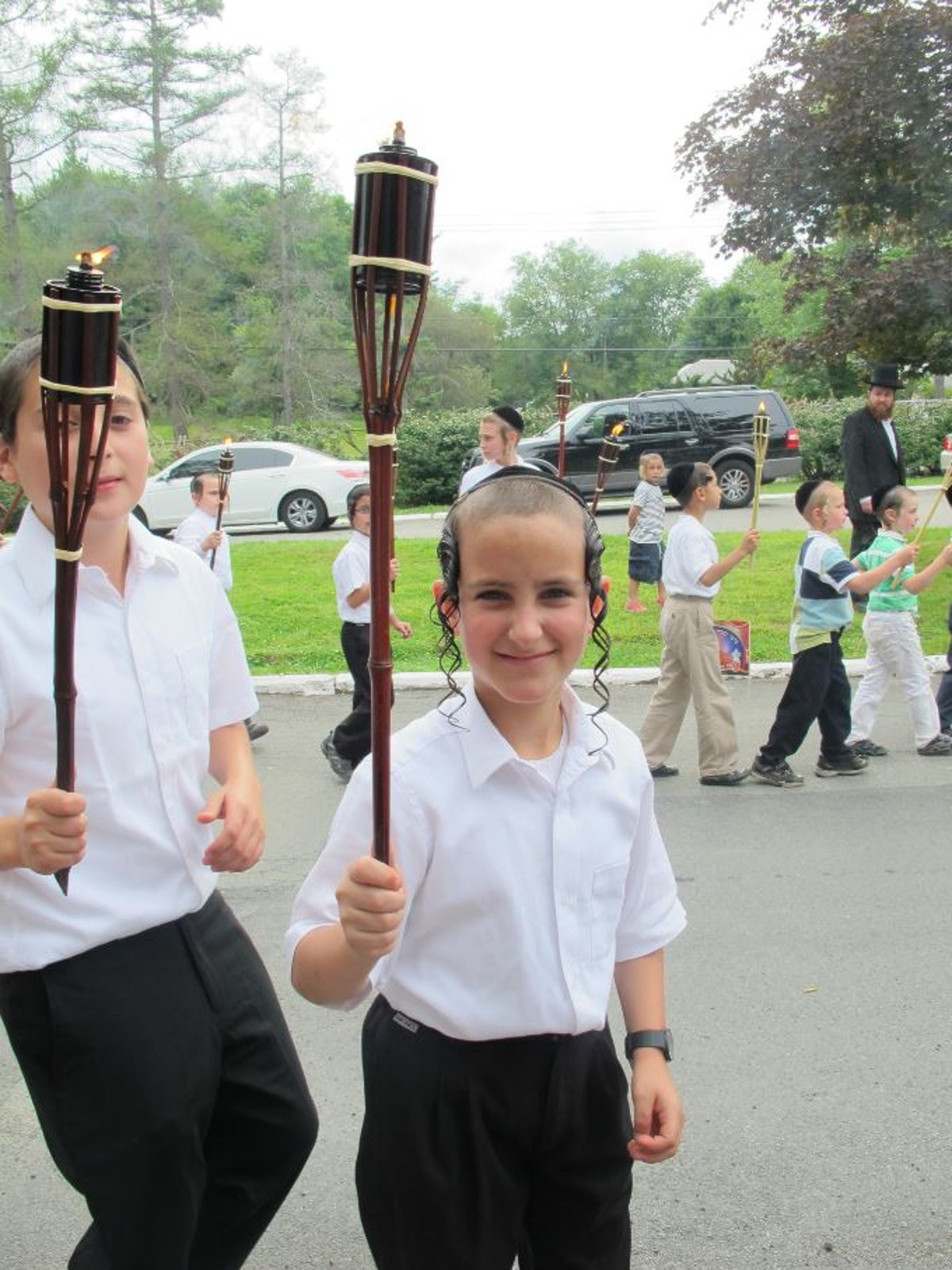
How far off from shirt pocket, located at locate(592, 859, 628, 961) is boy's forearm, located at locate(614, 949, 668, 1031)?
13cm

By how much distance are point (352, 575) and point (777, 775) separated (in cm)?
252

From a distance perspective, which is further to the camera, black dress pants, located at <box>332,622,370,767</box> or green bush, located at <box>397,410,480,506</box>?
green bush, located at <box>397,410,480,506</box>

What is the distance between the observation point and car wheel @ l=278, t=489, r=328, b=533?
62.0ft

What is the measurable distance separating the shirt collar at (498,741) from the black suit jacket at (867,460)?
8.75 meters

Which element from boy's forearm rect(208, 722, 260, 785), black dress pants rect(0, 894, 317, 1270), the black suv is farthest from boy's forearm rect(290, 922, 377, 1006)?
the black suv

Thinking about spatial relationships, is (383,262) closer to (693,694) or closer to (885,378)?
(693,694)

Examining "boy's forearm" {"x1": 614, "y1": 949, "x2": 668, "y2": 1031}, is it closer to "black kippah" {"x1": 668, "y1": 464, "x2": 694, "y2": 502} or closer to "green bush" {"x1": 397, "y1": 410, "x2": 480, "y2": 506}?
"black kippah" {"x1": 668, "y1": 464, "x2": 694, "y2": 502}

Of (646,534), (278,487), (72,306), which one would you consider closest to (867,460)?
(646,534)

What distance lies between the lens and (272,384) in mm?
35969

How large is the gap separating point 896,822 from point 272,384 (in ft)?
106

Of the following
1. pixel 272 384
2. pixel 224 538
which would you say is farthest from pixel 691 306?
pixel 224 538

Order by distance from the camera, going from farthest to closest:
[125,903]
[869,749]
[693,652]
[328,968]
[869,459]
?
[869,459] → [869,749] → [693,652] → [125,903] → [328,968]

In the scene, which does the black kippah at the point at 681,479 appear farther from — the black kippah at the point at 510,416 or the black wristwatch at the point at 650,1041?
the black wristwatch at the point at 650,1041

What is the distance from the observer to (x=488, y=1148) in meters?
1.85
